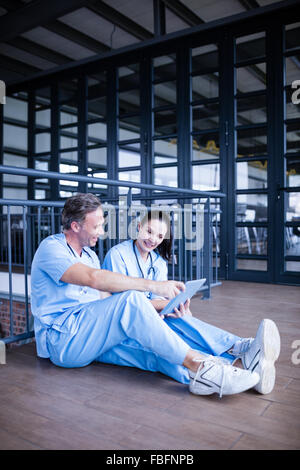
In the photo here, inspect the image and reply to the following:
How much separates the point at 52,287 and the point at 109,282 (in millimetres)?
304

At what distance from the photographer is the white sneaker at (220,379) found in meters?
1.55

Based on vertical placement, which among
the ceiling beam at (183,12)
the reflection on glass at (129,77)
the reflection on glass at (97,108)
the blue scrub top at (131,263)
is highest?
the ceiling beam at (183,12)

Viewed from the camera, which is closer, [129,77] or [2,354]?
[2,354]

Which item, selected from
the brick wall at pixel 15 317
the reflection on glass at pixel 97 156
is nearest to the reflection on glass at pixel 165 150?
the reflection on glass at pixel 97 156

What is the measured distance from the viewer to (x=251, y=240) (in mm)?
5418

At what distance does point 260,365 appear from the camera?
1627 millimetres

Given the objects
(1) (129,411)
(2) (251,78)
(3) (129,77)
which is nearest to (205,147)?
(2) (251,78)

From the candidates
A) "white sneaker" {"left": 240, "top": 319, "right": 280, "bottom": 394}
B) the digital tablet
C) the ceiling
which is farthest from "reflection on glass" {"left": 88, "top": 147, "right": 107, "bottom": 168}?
"white sneaker" {"left": 240, "top": 319, "right": 280, "bottom": 394}

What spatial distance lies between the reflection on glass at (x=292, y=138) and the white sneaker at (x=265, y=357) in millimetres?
3038

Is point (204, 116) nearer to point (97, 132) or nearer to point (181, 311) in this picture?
point (97, 132)

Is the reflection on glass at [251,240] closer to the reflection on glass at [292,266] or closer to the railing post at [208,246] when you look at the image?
the reflection on glass at [292,266]

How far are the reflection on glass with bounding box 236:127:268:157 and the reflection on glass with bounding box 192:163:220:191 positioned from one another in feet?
1.14

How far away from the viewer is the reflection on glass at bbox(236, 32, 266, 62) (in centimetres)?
439
